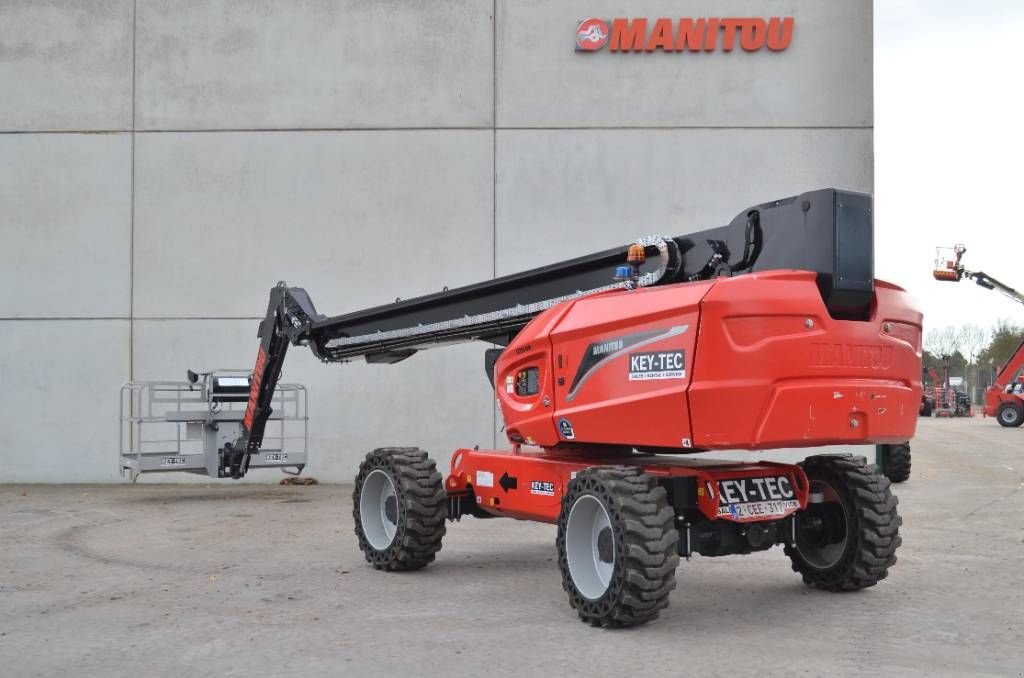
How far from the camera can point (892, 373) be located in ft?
23.8

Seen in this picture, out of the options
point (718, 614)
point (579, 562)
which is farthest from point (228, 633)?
point (718, 614)

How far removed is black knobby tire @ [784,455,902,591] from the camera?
8109mm

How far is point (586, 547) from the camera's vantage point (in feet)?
25.1

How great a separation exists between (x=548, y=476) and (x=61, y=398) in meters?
12.3

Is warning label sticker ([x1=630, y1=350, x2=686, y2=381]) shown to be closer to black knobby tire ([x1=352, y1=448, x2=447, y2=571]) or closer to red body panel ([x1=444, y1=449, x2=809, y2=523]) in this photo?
red body panel ([x1=444, y1=449, x2=809, y2=523])

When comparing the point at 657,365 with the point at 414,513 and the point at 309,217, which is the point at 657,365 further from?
the point at 309,217

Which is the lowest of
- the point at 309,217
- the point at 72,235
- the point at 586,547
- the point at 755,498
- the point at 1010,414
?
the point at 1010,414

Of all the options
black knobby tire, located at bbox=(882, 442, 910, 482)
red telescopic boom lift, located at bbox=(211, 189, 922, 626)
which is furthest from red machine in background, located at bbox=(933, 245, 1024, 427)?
red telescopic boom lift, located at bbox=(211, 189, 922, 626)

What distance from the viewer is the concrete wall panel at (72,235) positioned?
1806 cm

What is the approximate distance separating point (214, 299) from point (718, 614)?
12.4 m

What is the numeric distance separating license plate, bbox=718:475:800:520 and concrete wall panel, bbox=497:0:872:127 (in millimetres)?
10859

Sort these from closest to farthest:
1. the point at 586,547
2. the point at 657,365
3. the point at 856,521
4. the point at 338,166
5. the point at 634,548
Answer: the point at 634,548 < the point at 657,365 < the point at 586,547 < the point at 856,521 < the point at 338,166

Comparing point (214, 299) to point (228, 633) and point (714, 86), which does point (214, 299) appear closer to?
point (714, 86)

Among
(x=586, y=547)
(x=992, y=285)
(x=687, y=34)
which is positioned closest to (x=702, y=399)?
(x=586, y=547)
